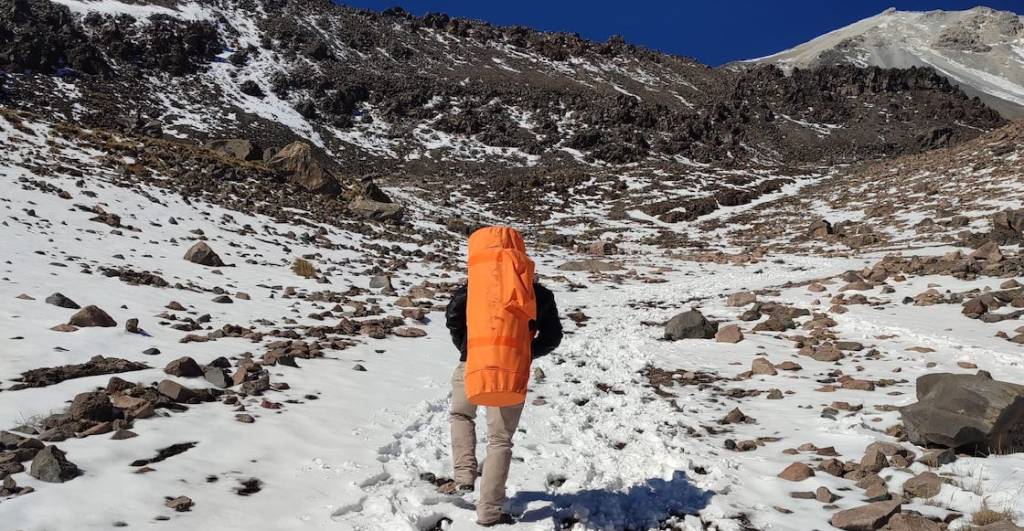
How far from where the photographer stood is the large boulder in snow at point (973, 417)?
512 centimetres

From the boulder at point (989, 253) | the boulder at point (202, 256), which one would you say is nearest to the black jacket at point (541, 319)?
the boulder at point (202, 256)

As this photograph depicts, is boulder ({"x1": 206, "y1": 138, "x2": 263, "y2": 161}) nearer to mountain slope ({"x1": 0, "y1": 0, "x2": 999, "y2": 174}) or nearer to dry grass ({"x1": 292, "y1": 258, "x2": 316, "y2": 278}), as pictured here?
mountain slope ({"x1": 0, "y1": 0, "x2": 999, "y2": 174})

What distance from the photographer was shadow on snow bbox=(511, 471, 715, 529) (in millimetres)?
4438

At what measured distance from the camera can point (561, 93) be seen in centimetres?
8306

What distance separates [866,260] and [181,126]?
52012 mm

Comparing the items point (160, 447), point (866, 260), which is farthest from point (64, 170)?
point (866, 260)

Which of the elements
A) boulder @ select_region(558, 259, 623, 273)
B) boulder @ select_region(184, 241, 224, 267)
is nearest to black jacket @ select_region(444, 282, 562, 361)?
boulder @ select_region(184, 241, 224, 267)

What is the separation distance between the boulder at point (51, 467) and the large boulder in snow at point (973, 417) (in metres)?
6.80

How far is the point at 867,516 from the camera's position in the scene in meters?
4.14

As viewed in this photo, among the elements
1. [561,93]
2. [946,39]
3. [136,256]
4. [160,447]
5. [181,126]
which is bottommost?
[160,447]

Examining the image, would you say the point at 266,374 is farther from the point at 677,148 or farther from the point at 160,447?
the point at 677,148

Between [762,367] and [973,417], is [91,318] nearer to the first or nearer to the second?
[762,367]

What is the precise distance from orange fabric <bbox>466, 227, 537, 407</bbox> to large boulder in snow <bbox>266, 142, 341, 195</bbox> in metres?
26.1

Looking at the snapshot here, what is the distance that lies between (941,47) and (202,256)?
625 ft
